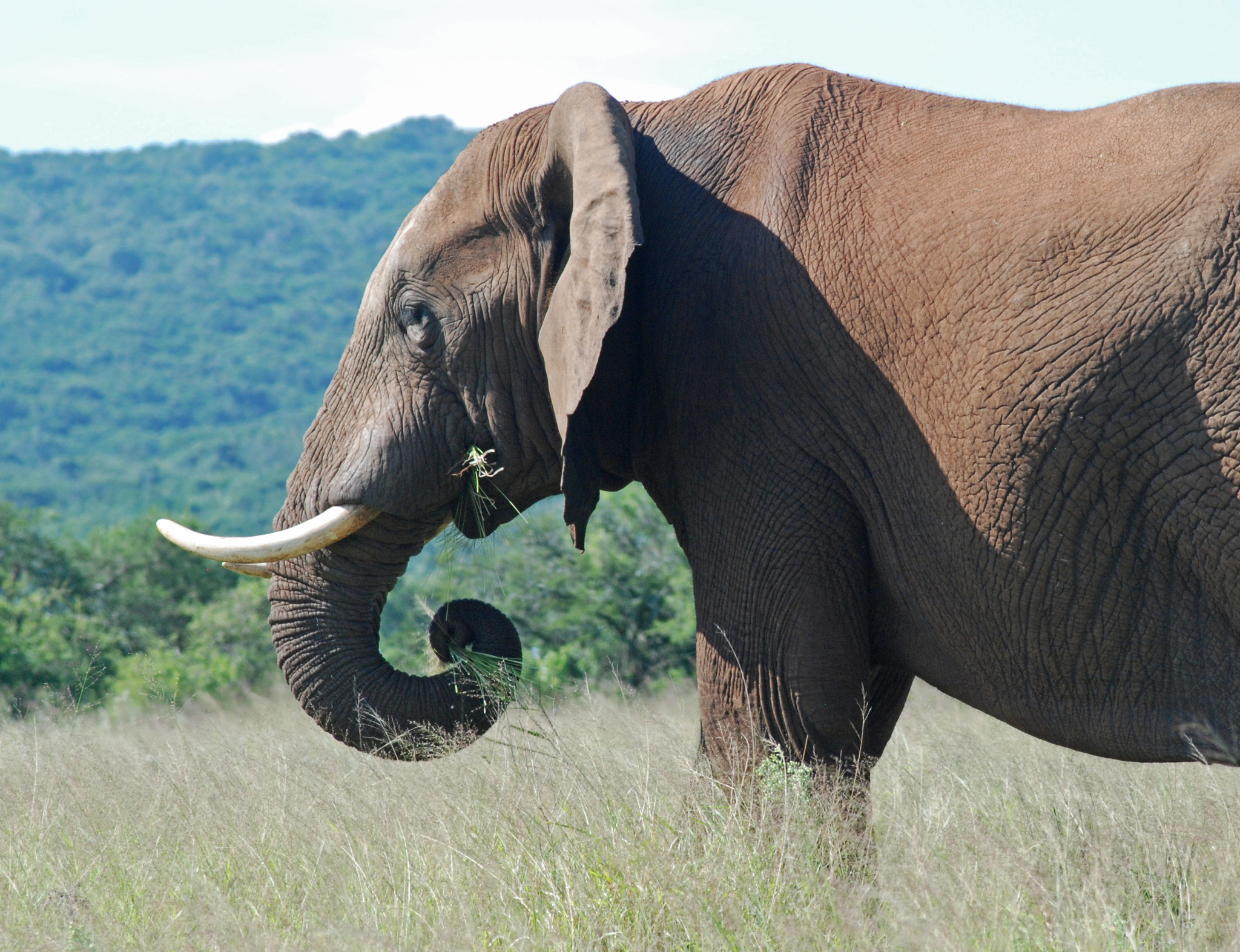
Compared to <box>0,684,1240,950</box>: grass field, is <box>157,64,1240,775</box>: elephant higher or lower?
higher

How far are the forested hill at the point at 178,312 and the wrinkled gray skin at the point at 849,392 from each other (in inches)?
2099

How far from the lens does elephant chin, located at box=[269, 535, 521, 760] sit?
444cm

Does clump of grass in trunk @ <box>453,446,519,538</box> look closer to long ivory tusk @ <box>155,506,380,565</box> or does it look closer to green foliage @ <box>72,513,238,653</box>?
long ivory tusk @ <box>155,506,380,565</box>

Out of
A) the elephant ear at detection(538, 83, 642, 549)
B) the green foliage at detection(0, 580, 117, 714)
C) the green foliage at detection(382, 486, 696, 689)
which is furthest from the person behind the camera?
the green foliage at detection(382, 486, 696, 689)

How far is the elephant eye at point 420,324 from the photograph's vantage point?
14.1 feet

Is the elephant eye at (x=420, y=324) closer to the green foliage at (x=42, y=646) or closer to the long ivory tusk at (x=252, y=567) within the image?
the long ivory tusk at (x=252, y=567)

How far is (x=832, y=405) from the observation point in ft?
12.0

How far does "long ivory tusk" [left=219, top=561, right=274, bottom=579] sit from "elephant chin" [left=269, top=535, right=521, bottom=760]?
60mm

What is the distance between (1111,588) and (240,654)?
14.0m

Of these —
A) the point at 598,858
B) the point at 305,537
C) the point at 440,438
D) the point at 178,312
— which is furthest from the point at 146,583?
the point at 178,312

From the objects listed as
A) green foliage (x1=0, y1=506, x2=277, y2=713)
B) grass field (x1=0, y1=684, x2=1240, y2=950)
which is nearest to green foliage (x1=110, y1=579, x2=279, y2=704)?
green foliage (x1=0, y1=506, x2=277, y2=713)

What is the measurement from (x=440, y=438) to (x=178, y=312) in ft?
484

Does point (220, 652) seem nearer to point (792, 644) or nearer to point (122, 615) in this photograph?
point (122, 615)

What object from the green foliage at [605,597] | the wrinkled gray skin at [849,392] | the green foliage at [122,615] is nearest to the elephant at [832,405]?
the wrinkled gray skin at [849,392]
